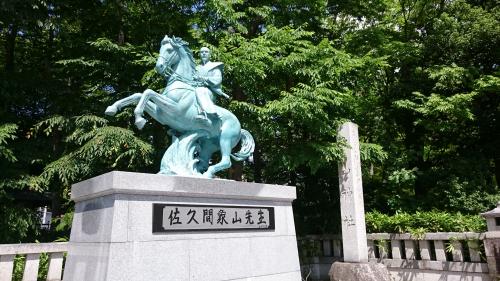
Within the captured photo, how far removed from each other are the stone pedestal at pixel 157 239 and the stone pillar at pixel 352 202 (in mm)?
4043

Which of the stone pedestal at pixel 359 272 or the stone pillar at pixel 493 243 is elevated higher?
the stone pillar at pixel 493 243

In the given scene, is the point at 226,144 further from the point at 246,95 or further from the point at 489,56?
the point at 489,56

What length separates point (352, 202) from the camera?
29.3 ft

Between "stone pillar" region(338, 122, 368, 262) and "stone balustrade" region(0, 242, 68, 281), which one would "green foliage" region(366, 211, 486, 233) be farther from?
"stone balustrade" region(0, 242, 68, 281)

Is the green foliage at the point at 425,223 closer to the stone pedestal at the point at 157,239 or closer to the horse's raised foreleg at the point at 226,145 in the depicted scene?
the stone pedestal at the point at 157,239

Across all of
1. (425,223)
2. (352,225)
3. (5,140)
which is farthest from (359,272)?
(5,140)

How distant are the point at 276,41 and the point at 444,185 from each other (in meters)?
6.35

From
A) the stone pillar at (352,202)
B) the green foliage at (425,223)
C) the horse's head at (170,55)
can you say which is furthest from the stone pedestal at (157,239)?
the green foliage at (425,223)

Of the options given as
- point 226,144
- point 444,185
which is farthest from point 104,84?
point 444,185

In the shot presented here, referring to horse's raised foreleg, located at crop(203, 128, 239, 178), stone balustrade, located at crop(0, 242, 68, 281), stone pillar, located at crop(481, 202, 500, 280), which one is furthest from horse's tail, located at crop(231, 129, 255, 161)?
stone pillar, located at crop(481, 202, 500, 280)

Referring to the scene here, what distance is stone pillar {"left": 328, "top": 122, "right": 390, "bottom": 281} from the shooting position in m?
8.35

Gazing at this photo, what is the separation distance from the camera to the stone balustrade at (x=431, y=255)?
26.1 ft

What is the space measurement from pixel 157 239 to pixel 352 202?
5912 millimetres

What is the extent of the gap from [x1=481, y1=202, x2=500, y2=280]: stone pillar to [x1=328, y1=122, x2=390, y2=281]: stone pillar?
1.97 meters
